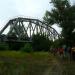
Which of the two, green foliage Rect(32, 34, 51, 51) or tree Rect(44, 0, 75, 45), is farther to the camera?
green foliage Rect(32, 34, 51, 51)

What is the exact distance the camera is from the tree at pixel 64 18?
130 feet

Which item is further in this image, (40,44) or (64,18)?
(40,44)

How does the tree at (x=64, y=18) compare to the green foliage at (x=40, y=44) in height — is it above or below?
above

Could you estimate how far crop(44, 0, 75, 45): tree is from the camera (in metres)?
39.7

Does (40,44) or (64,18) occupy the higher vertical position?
(64,18)

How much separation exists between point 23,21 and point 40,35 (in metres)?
25.4

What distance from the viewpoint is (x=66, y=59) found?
34156mm

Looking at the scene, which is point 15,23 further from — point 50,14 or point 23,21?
point 50,14

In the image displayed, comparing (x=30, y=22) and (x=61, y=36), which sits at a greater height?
(x=30, y=22)

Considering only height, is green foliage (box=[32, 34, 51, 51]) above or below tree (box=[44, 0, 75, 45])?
below

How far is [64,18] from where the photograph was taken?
1561 inches

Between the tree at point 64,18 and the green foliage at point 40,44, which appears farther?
the green foliage at point 40,44

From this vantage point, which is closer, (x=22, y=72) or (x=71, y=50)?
(x=22, y=72)

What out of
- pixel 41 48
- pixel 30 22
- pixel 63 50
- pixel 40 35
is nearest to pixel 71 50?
pixel 63 50
